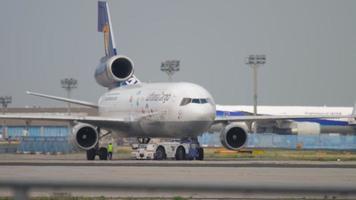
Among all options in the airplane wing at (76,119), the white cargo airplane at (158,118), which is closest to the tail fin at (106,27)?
the white cargo airplane at (158,118)

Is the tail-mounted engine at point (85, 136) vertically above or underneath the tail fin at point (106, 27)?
underneath

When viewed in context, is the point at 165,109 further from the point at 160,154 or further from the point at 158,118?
the point at 160,154

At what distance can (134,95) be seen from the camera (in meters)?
54.5

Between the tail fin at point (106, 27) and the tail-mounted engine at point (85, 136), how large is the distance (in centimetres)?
1188

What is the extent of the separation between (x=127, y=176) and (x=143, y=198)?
8.71 metres

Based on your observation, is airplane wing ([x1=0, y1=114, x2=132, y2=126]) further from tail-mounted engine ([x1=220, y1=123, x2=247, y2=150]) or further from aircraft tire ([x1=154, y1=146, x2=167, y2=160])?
tail-mounted engine ([x1=220, y1=123, x2=247, y2=150])

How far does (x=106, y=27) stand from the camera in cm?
6419

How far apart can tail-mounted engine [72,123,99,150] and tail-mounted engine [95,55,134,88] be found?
302 inches

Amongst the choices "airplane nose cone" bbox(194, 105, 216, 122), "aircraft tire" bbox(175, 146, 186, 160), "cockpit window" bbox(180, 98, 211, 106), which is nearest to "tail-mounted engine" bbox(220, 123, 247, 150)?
"airplane nose cone" bbox(194, 105, 216, 122)

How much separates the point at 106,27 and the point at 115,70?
710 cm

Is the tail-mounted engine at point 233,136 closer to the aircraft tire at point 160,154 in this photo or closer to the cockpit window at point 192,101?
the cockpit window at point 192,101

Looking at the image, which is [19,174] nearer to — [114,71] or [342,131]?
[114,71]

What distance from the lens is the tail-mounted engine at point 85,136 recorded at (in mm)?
50062

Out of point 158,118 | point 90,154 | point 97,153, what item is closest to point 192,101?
point 158,118
